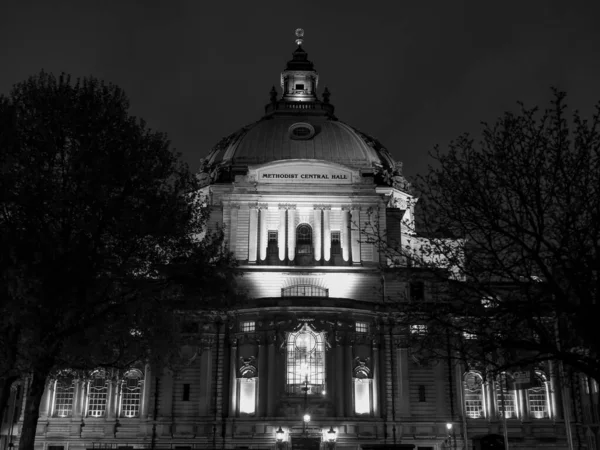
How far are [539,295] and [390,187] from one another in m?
56.3

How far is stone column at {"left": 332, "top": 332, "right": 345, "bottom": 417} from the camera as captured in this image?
201 ft

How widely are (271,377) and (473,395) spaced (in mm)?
18928

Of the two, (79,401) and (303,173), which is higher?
(303,173)

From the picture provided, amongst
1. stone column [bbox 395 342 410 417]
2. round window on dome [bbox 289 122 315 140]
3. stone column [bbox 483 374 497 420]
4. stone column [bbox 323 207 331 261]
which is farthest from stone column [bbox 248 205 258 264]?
stone column [bbox 483 374 497 420]

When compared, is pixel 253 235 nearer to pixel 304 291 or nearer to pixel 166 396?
pixel 304 291

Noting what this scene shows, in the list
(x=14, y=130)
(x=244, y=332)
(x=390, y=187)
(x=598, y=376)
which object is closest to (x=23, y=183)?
(x=14, y=130)

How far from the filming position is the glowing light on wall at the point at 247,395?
6244 cm

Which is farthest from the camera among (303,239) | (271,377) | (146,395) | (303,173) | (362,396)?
(303,173)

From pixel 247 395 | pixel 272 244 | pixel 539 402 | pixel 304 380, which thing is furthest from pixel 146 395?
pixel 539 402

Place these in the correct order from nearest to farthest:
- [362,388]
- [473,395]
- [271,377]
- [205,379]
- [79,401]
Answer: [271,377], [362,388], [79,401], [205,379], [473,395]

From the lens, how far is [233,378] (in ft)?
208

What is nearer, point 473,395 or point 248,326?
point 248,326

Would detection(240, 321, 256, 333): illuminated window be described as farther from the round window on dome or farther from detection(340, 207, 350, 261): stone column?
the round window on dome

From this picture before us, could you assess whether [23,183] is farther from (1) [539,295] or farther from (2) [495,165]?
(1) [539,295]
